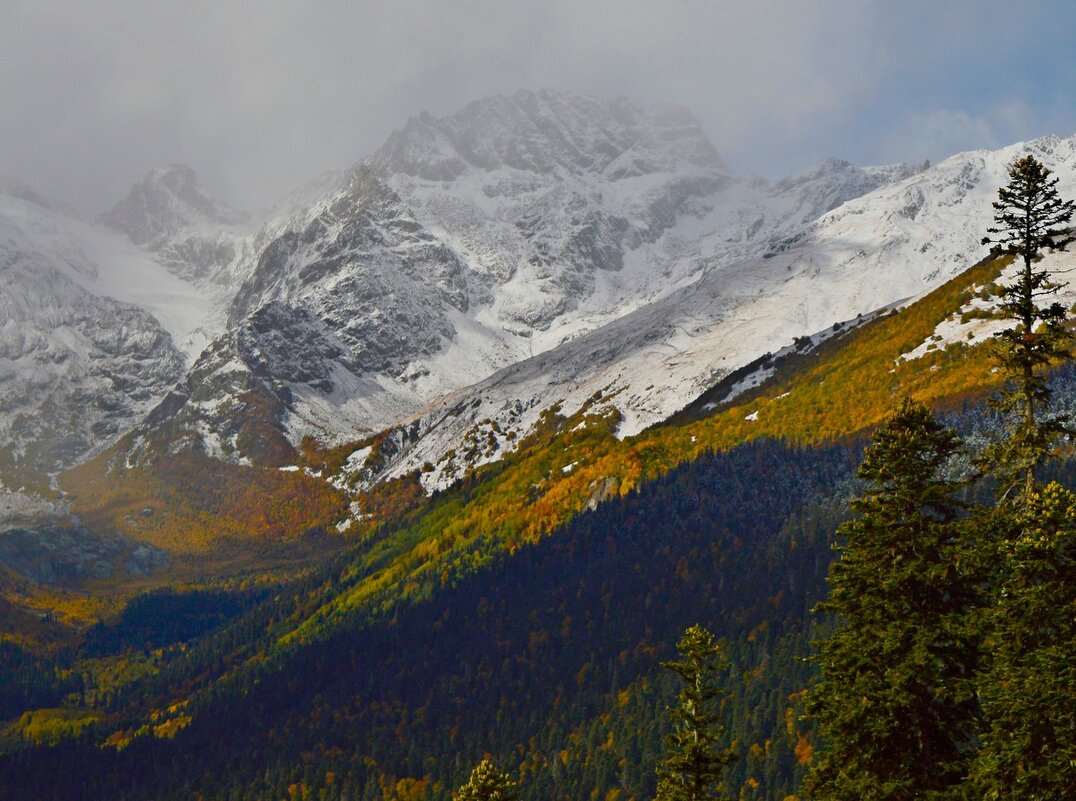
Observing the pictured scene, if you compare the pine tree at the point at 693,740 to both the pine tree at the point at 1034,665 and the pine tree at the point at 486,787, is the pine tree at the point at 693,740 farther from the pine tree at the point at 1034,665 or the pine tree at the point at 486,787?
the pine tree at the point at 1034,665

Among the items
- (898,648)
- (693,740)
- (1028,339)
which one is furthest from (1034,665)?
(693,740)

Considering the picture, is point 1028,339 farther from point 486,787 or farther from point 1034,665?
point 486,787

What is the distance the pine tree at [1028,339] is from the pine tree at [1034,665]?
2442mm

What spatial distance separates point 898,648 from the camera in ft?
99.7

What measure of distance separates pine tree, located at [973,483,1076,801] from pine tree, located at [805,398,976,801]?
1879mm

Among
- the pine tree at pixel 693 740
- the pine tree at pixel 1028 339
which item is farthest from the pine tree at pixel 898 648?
the pine tree at pixel 693 740

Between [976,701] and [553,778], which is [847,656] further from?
[553,778]

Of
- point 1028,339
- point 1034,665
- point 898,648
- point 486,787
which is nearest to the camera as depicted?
point 1034,665

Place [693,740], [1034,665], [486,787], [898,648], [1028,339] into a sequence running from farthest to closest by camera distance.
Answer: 1. [486,787]
2. [693,740]
3. [1028,339]
4. [898,648]
5. [1034,665]

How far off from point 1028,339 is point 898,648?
10.8 m

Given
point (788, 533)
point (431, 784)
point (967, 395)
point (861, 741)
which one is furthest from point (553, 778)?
point (861, 741)

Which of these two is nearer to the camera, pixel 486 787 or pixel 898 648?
pixel 898 648

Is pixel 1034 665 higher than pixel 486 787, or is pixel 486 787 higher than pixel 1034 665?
pixel 1034 665

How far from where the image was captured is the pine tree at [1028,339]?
30.5m
